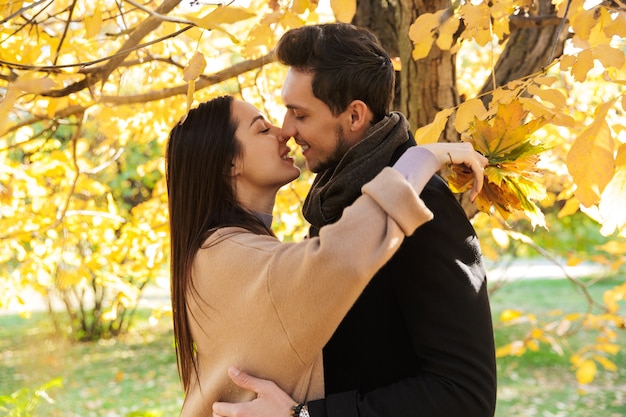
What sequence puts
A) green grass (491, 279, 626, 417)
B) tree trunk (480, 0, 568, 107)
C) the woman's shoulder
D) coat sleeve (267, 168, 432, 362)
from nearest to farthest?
coat sleeve (267, 168, 432, 362), the woman's shoulder, tree trunk (480, 0, 568, 107), green grass (491, 279, 626, 417)

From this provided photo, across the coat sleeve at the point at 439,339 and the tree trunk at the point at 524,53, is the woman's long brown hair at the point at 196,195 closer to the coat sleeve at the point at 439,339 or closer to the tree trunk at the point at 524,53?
the coat sleeve at the point at 439,339

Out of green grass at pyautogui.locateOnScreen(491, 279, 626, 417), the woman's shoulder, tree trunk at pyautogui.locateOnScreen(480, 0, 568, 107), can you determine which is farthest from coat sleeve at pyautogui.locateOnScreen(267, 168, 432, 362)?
green grass at pyautogui.locateOnScreen(491, 279, 626, 417)

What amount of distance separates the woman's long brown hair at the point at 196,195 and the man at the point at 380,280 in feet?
0.50

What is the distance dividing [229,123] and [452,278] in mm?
658

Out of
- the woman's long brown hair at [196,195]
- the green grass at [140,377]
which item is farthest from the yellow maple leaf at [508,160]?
the green grass at [140,377]

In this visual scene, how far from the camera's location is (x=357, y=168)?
1.64m

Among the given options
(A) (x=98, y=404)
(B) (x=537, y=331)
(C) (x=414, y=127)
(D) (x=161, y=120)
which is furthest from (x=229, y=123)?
(A) (x=98, y=404)

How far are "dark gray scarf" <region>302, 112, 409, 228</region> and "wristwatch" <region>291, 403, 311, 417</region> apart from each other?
41 centimetres

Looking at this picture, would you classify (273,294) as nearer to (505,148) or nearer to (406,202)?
(406,202)

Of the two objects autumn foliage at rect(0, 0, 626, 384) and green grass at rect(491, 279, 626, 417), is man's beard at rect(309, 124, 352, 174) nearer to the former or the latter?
autumn foliage at rect(0, 0, 626, 384)

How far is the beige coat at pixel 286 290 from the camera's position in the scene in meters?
1.34

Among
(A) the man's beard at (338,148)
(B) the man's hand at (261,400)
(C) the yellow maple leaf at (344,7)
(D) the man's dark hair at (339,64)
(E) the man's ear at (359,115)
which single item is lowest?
(B) the man's hand at (261,400)

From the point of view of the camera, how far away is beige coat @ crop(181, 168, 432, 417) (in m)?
1.34

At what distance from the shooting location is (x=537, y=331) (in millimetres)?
4059
